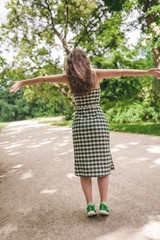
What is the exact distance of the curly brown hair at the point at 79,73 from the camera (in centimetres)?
238

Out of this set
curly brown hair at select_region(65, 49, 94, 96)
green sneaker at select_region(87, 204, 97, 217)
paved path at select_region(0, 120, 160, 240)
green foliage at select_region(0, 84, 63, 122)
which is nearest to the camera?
paved path at select_region(0, 120, 160, 240)

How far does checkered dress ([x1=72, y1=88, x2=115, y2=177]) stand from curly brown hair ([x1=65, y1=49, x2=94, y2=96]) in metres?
0.11

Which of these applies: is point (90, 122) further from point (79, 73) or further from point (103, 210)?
point (103, 210)

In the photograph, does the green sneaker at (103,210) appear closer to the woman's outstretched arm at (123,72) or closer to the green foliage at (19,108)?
the woman's outstretched arm at (123,72)

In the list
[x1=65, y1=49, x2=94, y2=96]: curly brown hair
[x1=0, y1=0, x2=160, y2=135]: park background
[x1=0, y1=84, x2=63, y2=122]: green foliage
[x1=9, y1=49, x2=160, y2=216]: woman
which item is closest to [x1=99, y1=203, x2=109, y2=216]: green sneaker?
[x1=9, y1=49, x2=160, y2=216]: woman

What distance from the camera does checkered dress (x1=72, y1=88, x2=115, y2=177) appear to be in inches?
96.6

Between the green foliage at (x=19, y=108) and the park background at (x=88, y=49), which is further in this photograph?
the green foliage at (x=19, y=108)

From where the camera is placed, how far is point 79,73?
7.73ft

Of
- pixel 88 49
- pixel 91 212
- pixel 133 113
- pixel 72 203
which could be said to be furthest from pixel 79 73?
pixel 88 49

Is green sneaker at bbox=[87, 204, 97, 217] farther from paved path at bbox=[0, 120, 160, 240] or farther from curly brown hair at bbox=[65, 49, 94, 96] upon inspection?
curly brown hair at bbox=[65, 49, 94, 96]

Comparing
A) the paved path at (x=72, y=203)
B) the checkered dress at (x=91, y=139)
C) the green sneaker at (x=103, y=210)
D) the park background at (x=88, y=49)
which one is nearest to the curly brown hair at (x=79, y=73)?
Result: the checkered dress at (x=91, y=139)

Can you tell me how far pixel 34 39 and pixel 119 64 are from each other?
9.60m

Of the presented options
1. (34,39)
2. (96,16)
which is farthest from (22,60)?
(96,16)

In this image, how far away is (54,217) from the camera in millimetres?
2615
